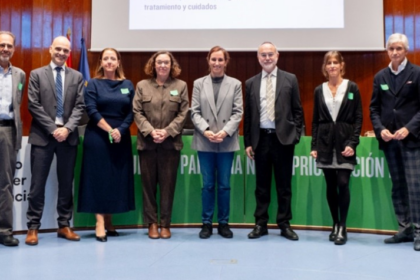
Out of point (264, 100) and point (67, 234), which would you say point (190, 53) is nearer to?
A: point (264, 100)

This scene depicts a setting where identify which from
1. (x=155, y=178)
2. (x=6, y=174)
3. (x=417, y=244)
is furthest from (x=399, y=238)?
(x=6, y=174)

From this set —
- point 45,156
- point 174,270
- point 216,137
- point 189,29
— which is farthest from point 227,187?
point 189,29

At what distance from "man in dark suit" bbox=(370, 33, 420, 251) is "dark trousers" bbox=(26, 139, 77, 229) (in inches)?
94.9

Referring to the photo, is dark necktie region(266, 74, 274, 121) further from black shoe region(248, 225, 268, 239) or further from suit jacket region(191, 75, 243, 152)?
black shoe region(248, 225, 268, 239)

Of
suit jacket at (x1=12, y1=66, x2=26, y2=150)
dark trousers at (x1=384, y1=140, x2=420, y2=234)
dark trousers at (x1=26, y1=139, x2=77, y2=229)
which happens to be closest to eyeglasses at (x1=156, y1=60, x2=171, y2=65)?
dark trousers at (x1=26, y1=139, x2=77, y2=229)

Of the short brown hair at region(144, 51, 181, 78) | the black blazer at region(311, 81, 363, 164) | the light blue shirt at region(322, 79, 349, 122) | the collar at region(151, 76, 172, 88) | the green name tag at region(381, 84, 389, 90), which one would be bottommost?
the black blazer at region(311, 81, 363, 164)

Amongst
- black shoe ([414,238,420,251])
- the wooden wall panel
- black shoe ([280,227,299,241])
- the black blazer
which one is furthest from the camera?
the wooden wall panel

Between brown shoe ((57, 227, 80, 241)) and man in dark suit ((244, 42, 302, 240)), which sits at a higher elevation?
man in dark suit ((244, 42, 302, 240))

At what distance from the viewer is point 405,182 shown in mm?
3598

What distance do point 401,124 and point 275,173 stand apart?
3.34 ft

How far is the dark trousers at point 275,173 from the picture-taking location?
141 inches

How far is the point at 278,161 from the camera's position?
3.60 metres

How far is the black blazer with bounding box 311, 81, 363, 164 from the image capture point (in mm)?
3455

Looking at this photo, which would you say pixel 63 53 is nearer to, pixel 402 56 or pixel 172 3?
pixel 172 3
